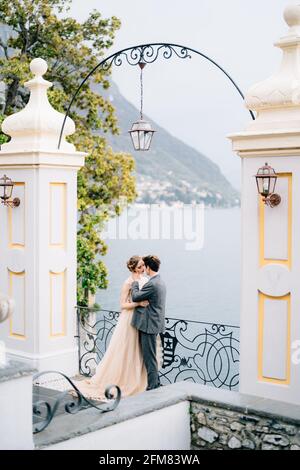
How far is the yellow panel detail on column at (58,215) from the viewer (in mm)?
8679

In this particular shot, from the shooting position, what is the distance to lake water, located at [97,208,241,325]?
4303 centimetres

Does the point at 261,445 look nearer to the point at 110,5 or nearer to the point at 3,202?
the point at 3,202

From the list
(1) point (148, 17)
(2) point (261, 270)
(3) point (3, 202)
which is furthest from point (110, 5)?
(2) point (261, 270)

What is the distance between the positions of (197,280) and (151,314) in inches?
2028

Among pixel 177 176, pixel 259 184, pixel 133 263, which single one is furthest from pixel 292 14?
pixel 177 176

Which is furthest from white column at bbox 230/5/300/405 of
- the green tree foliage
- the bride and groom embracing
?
the green tree foliage

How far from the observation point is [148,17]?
178 feet

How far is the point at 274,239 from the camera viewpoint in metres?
5.99

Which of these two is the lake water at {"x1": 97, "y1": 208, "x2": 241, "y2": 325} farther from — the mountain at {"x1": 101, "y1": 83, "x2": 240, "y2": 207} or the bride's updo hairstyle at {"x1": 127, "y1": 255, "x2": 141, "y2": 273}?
the bride's updo hairstyle at {"x1": 127, "y1": 255, "x2": 141, "y2": 273}

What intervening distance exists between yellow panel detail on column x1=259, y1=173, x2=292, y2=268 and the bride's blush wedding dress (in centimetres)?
225
